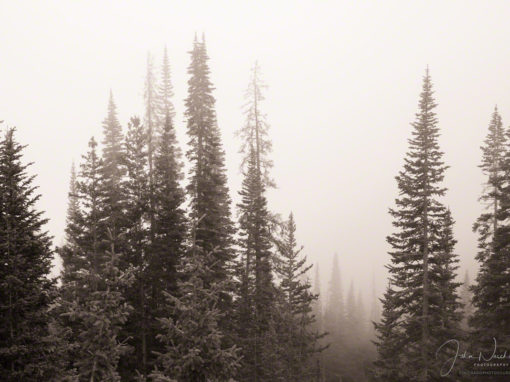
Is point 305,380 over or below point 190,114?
below

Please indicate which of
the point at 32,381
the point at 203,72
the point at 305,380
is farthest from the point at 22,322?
the point at 305,380

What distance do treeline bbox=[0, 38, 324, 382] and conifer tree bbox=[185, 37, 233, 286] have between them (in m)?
0.10

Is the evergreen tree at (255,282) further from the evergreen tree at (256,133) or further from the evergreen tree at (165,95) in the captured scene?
the evergreen tree at (165,95)

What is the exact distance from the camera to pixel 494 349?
24.7 m

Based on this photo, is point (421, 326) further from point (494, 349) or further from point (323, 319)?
point (323, 319)

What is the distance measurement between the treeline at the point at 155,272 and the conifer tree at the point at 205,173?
0.33 ft

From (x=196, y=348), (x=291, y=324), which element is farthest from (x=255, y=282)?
(x=196, y=348)

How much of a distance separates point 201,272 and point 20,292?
687 centimetres

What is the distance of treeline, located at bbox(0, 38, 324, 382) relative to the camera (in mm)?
14664

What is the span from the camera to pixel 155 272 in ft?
82.8

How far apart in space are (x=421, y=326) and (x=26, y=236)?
23.5m

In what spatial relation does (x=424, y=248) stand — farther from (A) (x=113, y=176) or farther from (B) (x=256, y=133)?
(A) (x=113, y=176)

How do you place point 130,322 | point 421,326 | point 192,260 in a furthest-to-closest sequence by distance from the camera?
point 421,326
point 130,322
point 192,260

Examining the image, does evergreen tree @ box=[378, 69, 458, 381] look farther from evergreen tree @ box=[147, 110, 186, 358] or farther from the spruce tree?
evergreen tree @ box=[147, 110, 186, 358]
